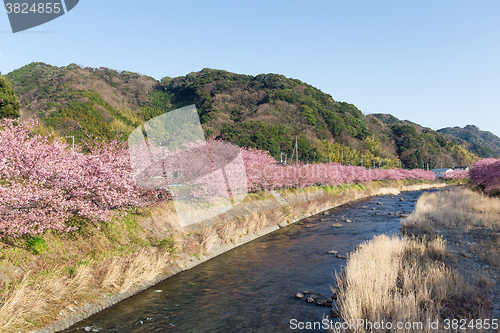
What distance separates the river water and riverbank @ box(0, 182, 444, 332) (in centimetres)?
59

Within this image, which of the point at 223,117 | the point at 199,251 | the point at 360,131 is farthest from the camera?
the point at 360,131

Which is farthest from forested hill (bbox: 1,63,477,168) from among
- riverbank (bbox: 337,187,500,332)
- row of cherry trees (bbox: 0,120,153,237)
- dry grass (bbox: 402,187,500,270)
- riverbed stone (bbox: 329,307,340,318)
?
riverbed stone (bbox: 329,307,340,318)

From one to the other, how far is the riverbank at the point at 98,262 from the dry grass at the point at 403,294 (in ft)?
27.9

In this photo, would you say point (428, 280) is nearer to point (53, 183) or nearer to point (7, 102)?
point (53, 183)

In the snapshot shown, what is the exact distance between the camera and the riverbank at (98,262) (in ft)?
30.0

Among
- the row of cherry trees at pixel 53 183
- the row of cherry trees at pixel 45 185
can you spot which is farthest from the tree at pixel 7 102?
the row of cherry trees at pixel 45 185

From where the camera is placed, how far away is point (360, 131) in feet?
433

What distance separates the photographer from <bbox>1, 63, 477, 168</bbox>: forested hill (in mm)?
88438

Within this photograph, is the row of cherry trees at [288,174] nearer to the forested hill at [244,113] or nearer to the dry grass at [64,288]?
the forested hill at [244,113]

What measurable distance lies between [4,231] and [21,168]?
2.53 meters

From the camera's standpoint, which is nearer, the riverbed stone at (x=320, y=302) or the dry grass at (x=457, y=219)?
the riverbed stone at (x=320, y=302)

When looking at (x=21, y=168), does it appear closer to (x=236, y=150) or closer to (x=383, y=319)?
(x=383, y=319)

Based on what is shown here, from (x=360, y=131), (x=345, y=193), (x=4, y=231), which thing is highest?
(x=360, y=131)

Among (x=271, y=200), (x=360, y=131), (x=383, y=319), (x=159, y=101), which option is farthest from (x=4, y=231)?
(x=159, y=101)
